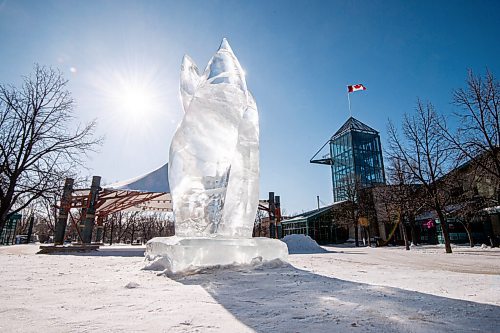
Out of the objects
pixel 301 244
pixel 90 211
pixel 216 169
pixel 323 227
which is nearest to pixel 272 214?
pixel 301 244

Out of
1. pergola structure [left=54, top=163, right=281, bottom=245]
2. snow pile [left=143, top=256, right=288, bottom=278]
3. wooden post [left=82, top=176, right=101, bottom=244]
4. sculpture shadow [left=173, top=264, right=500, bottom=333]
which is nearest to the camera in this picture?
sculpture shadow [left=173, top=264, right=500, bottom=333]

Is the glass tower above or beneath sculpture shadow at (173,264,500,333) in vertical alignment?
above

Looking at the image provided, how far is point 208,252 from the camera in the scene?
15.8ft

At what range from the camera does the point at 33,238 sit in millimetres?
38938

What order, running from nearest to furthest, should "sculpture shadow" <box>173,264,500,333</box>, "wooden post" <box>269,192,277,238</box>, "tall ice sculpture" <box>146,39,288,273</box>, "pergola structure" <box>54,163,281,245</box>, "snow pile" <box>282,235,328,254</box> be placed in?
1. "sculpture shadow" <box>173,264,500,333</box>
2. "tall ice sculpture" <box>146,39,288,273</box>
3. "pergola structure" <box>54,163,281,245</box>
4. "snow pile" <box>282,235,328,254</box>
5. "wooden post" <box>269,192,277,238</box>

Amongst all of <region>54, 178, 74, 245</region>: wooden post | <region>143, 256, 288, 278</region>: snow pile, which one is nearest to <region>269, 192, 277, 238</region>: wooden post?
<region>54, 178, 74, 245</region>: wooden post

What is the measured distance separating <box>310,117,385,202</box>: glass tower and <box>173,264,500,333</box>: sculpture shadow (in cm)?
3233

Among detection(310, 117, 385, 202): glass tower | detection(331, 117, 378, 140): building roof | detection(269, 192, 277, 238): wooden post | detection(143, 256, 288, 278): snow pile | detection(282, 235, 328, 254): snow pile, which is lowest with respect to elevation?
detection(282, 235, 328, 254): snow pile

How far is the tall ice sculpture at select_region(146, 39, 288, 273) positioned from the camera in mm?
5730

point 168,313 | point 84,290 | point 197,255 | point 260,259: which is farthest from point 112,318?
point 260,259

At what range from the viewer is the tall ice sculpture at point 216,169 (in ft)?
18.8

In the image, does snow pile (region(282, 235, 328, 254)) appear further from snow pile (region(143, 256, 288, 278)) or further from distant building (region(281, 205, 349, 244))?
distant building (region(281, 205, 349, 244))

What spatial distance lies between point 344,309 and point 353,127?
39225 mm

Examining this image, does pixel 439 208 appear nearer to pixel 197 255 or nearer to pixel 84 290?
pixel 197 255
